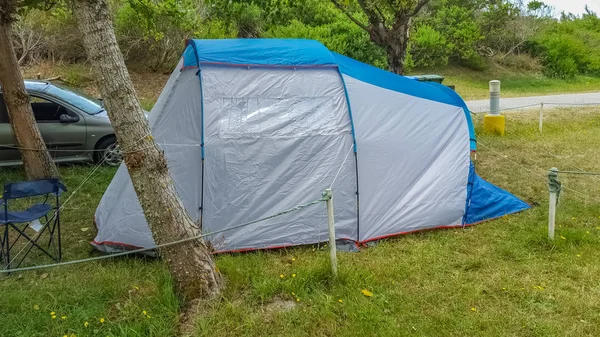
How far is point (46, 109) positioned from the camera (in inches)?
328

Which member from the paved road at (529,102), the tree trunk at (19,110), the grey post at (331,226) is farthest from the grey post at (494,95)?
the tree trunk at (19,110)

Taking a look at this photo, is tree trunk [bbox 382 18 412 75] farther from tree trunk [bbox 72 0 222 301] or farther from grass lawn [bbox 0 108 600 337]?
tree trunk [bbox 72 0 222 301]

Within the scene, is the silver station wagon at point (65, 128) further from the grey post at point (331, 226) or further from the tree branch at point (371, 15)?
the grey post at point (331, 226)

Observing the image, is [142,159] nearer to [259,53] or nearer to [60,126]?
[259,53]

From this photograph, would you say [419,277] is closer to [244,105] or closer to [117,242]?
[244,105]

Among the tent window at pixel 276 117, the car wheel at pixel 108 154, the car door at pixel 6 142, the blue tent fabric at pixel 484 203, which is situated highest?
the tent window at pixel 276 117

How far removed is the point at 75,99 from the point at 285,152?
16.9 ft

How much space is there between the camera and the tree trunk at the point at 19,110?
6969mm

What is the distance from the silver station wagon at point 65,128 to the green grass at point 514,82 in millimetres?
14641

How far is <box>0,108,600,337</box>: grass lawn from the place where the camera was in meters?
3.54

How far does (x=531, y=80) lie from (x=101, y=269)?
2397cm

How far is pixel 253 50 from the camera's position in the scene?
526cm

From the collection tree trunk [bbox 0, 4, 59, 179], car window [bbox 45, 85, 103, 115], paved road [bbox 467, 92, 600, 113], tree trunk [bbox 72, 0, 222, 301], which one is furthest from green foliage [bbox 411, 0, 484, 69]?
tree trunk [bbox 72, 0, 222, 301]

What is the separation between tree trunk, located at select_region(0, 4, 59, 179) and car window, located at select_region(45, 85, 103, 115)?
1216 millimetres
